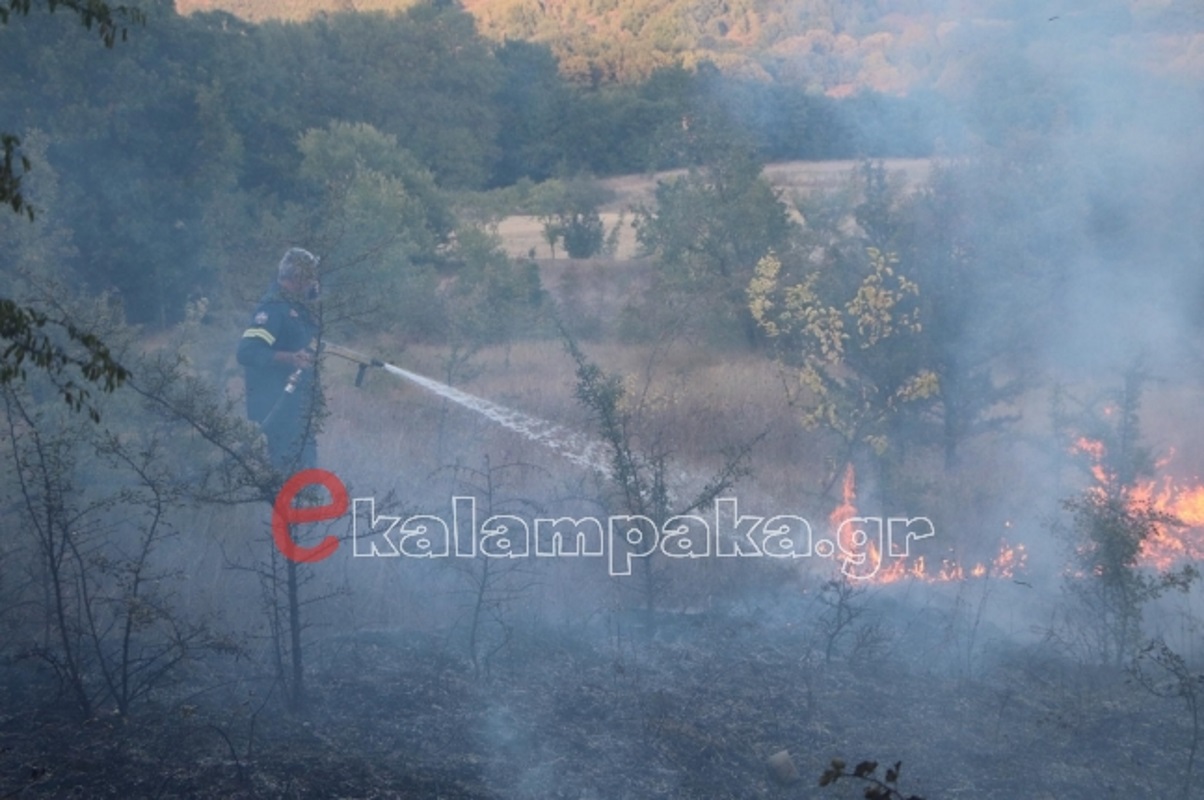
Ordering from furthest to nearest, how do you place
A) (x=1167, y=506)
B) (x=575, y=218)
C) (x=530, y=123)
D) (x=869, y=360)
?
(x=530, y=123) → (x=575, y=218) → (x=869, y=360) → (x=1167, y=506)

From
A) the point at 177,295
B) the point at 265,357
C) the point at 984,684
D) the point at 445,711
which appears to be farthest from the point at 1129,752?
the point at 177,295

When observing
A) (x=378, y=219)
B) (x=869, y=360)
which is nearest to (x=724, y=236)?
(x=378, y=219)

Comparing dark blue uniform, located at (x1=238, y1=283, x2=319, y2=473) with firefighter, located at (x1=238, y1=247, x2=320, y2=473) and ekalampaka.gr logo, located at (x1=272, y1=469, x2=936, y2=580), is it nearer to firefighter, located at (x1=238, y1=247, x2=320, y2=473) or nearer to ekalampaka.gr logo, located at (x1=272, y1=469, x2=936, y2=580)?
firefighter, located at (x1=238, y1=247, x2=320, y2=473)

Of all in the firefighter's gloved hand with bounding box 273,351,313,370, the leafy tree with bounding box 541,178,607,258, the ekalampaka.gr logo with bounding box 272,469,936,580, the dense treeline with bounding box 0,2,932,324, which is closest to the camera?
the firefighter's gloved hand with bounding box 273,351,313,370

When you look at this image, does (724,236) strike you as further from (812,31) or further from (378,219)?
(812,31)

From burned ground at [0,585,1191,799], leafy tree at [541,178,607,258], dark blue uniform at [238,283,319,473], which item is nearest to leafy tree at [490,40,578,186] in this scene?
leafy tree at [541,178,607,258]

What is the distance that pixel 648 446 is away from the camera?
8578 millimetres

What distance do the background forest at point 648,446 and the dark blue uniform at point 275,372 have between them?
46 cm

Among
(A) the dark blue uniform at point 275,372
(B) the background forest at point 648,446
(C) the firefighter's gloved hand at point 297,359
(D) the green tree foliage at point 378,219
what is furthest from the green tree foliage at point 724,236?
(C) the firefighter's gloved hand at point 297,359

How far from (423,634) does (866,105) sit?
1716 centimetres

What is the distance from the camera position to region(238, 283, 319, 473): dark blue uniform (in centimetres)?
680

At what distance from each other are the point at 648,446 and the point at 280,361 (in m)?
2.91

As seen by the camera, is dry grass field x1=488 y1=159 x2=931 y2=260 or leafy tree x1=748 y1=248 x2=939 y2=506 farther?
dry grass field x1=488 y1=159 x2=931 y2=260

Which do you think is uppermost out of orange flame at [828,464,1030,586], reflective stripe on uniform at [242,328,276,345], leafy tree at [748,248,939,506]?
reflective stripe on uniform at [242,328,276,345]
